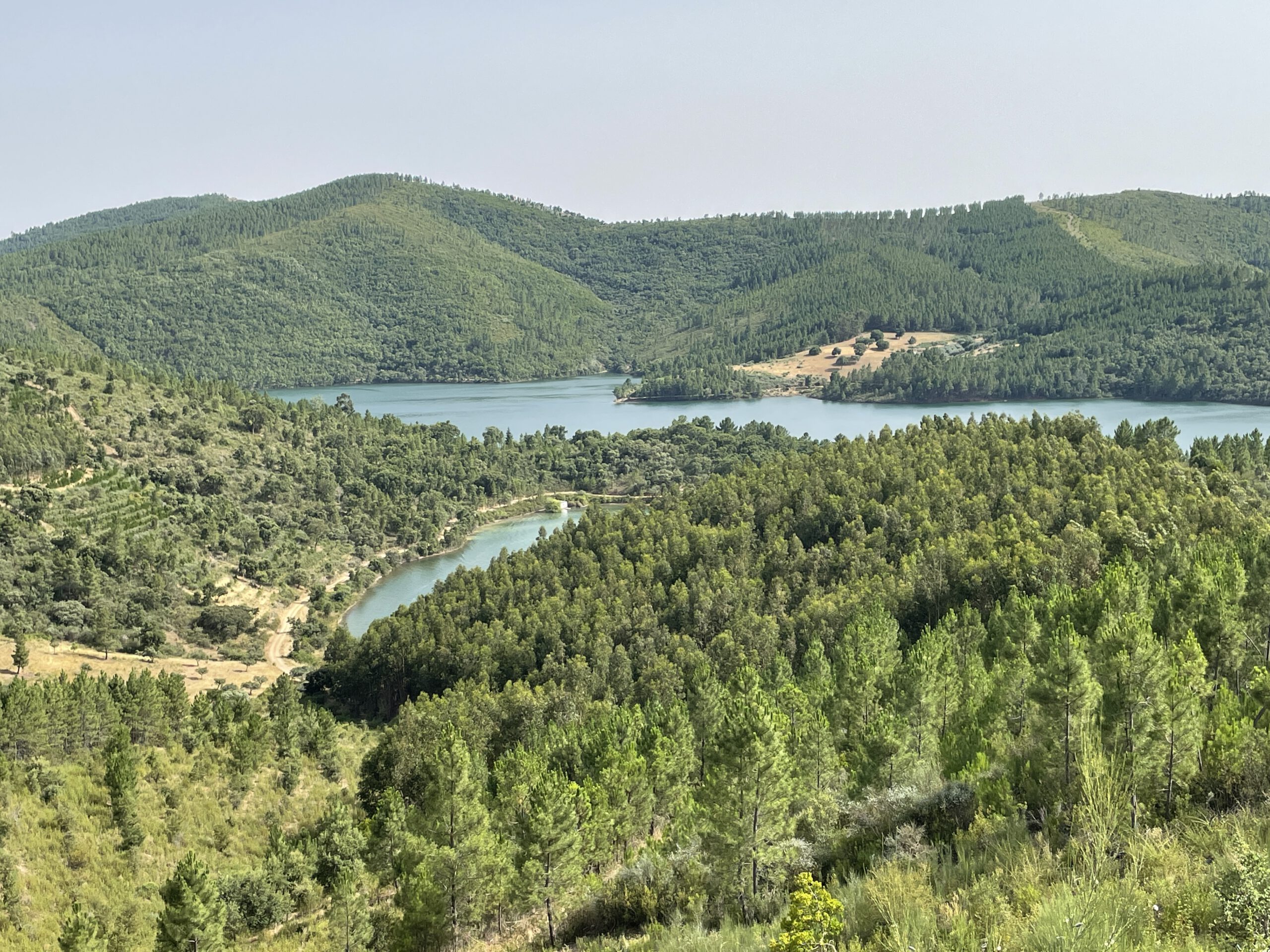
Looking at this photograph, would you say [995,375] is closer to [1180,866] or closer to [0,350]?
[0,350]

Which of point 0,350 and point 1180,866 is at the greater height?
point 0,350

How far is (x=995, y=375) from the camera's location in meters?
160

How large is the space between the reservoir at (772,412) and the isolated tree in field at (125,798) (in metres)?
108

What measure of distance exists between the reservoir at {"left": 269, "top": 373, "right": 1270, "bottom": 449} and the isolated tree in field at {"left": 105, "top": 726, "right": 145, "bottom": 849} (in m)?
108

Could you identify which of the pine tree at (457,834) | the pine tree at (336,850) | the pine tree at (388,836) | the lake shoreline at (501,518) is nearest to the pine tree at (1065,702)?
the pine tree at (457,834)

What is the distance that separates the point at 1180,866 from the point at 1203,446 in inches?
2755

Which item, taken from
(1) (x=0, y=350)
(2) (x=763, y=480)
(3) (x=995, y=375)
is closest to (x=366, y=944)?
(2) (x=763, y=480)

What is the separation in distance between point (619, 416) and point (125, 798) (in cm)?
13953

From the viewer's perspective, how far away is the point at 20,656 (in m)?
45.9

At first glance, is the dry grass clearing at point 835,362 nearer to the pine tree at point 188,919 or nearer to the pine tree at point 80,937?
the pine tree at point 188,919

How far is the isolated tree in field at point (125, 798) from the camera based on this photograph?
2844cm

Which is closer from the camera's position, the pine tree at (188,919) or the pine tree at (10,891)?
the pine tree at (188,919)

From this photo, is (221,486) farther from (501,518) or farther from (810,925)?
(810,925)

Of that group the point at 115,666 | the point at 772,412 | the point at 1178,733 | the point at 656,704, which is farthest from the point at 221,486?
the point at 772,412
